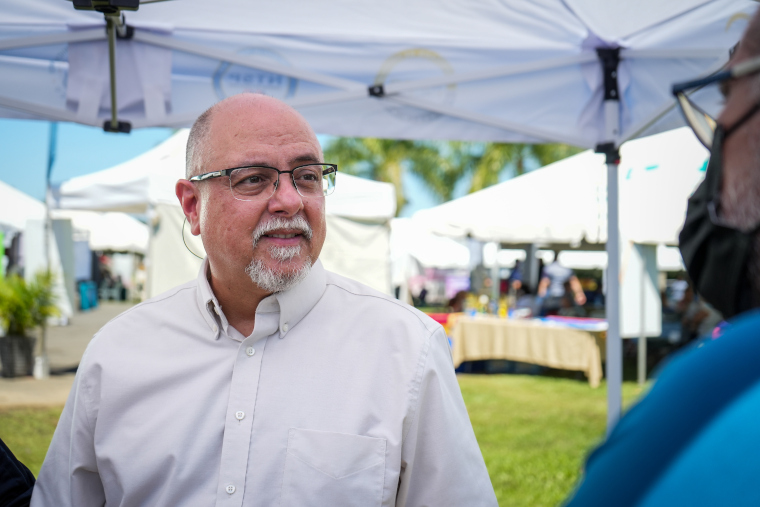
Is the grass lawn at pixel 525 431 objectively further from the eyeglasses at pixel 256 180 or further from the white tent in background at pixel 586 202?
the eyeglasses at pixel 256 180

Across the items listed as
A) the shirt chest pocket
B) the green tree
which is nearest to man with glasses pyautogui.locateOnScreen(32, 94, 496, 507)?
the shirt chest pocket

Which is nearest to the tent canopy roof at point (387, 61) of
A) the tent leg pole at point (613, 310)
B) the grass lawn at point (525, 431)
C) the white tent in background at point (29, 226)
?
the tent leg pole at point (613, 310)

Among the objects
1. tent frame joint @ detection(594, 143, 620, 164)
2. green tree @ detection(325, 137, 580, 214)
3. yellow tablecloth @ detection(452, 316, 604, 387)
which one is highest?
green tree @ detection(325, 137, 580, 214)

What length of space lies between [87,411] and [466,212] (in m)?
8.01

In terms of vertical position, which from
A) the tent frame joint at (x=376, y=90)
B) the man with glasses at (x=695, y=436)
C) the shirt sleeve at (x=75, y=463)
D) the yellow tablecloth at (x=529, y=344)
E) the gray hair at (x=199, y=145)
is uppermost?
the tent frame joint at (x=376, y=90)

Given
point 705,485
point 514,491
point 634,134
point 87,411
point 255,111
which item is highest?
point 634,134

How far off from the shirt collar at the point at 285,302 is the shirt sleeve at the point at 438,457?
343 millimetres

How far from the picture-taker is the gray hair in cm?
174

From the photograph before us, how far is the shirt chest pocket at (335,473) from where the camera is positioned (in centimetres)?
146

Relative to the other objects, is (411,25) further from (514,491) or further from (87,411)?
(514,491)

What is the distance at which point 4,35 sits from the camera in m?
3.04

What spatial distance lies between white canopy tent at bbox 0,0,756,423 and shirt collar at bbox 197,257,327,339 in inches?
65.2

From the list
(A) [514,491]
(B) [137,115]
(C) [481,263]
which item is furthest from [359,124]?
(C) [481,263]

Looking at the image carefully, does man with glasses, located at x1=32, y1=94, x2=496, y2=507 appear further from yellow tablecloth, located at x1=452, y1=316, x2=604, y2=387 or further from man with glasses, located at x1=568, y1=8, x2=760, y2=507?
yellow tablecloth, located at x1=452, y1=316, x2=604, y2=387
